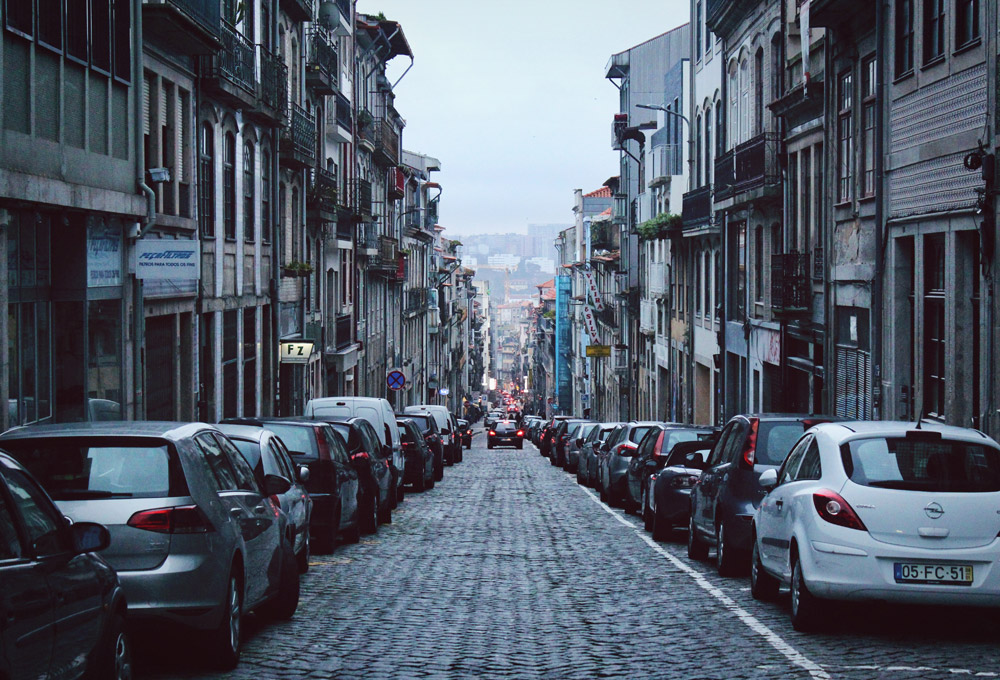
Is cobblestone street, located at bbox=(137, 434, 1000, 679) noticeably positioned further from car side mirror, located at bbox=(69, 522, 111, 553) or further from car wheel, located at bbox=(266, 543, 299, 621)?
car side mirror, located at bbox=(69, 522, 111, 553)

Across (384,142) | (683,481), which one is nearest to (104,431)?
(683,481)

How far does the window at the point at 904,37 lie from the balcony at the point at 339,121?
24.0 meters

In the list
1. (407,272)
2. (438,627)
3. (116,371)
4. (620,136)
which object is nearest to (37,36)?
(116,371)

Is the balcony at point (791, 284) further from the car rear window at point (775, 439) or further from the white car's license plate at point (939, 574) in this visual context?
the white car's license plate at point (939, 574)

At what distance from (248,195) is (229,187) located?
6.51ft

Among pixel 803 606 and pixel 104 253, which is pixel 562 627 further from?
pixel 104 253

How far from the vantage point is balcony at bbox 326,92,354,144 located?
42.2m

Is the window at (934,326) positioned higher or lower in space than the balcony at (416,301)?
lower

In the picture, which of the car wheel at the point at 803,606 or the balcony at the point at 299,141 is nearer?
the car wheel at the point at 803,606

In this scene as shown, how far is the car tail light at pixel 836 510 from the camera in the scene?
9.59m

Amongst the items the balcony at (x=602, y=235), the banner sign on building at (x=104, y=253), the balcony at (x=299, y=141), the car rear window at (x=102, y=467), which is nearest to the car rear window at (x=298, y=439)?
the banner sign on building at (x=104, y=253)

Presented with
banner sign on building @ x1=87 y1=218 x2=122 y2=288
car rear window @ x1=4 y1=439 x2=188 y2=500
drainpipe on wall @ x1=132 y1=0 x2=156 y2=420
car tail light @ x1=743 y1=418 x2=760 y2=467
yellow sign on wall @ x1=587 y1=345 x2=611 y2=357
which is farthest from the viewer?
yellow sign on wall @ x1=587 y1=345 x2=611 y2=357

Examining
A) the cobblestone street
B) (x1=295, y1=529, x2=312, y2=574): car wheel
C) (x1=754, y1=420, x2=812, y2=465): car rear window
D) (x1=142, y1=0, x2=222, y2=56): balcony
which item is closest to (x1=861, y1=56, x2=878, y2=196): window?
the cobblestone street

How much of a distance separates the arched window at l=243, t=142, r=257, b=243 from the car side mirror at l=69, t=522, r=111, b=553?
77.9 ft
